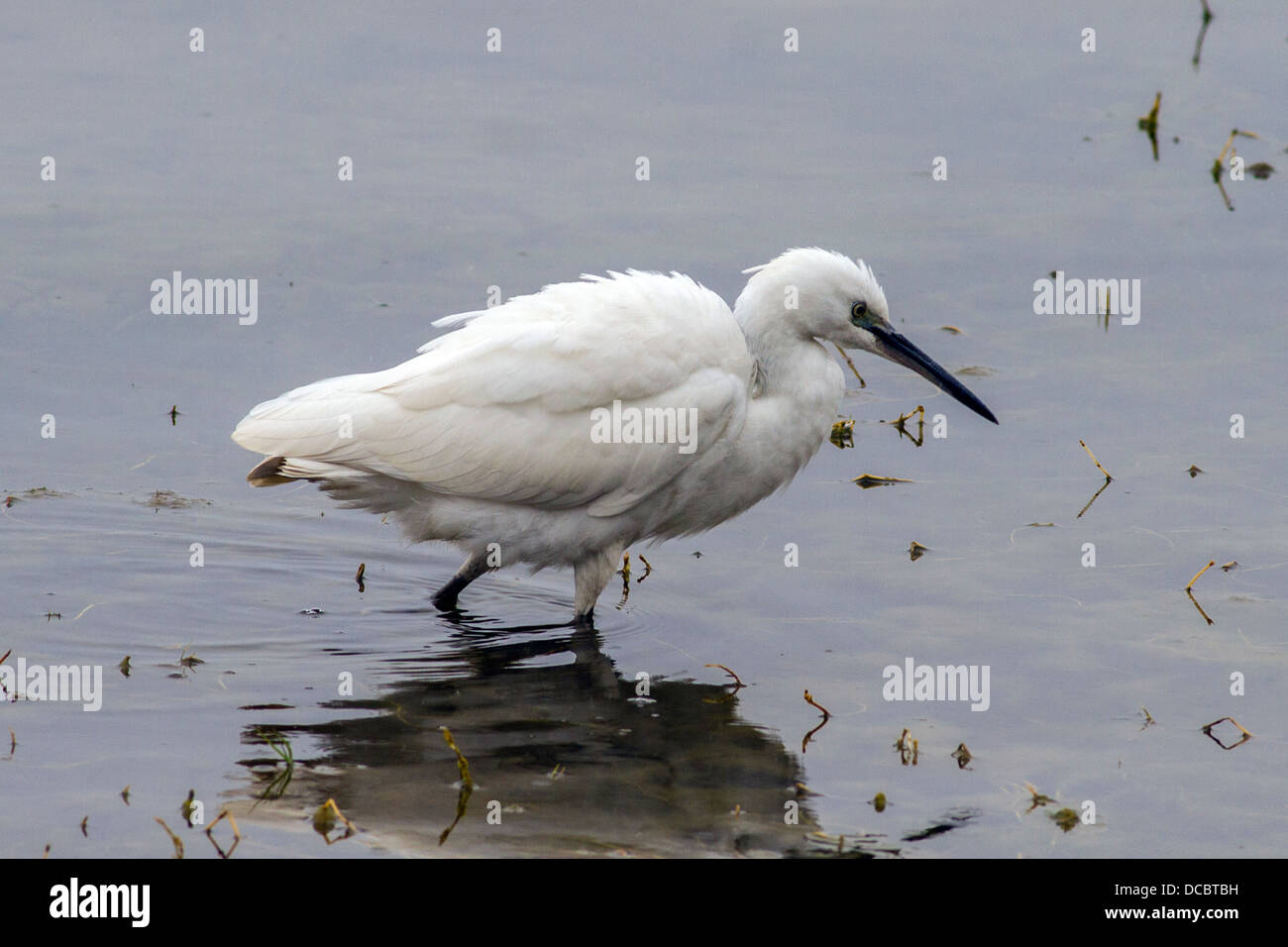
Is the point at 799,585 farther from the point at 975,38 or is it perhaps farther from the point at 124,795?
the point at 975,38

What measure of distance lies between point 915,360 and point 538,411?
6.00 feet

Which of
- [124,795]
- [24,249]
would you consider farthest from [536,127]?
[124,795]

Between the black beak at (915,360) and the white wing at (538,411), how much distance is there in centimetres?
90

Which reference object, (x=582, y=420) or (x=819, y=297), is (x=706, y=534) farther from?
(x=582, y=420)

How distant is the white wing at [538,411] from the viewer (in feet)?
22.9

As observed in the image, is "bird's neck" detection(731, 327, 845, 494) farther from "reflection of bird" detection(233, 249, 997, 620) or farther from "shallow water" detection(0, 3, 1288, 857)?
"shallow water" detection(0, 3, 1288, 857)

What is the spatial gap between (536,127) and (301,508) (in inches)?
199

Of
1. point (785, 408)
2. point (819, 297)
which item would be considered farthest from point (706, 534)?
point (819, 297)

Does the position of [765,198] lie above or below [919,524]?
above

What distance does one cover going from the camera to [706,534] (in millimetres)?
8547

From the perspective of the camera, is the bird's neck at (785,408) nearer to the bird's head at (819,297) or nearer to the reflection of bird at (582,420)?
the reflection of bird at (582,420)

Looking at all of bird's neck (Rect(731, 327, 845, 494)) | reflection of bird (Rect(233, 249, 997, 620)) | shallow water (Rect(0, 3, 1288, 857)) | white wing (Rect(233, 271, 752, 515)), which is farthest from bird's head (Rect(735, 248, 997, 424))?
shallow water (Rect(0, 3, 1288, 857))
